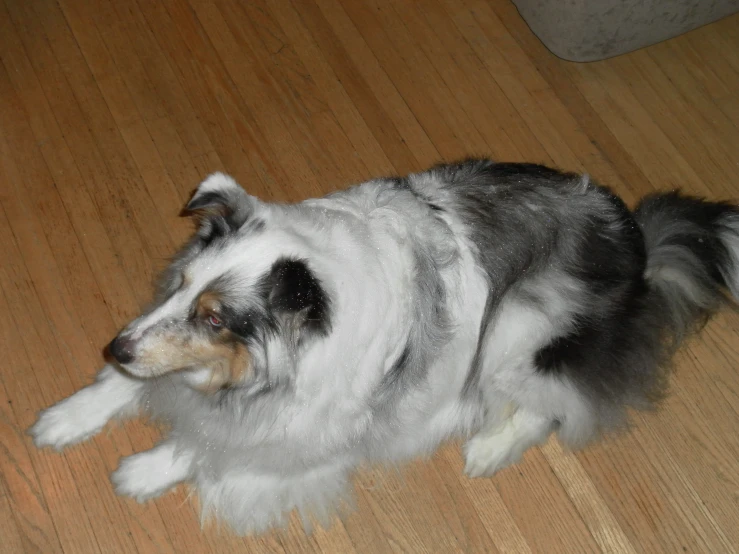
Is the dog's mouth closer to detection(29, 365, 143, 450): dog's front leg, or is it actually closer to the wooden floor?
detection(29, 365, 143, 450): dog's front leg

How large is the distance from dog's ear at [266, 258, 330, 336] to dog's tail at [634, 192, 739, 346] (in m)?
1.29

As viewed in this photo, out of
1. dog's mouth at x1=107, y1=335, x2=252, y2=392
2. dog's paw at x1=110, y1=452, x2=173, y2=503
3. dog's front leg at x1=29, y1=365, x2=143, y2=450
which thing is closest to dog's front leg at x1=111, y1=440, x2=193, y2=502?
dog's paw at x1=110, y1=452, x2=173, y2=503

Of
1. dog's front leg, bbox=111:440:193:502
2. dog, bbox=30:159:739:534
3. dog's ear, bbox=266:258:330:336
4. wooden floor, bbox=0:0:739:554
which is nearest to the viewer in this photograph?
dog's ear, bbox=266:258:330:336

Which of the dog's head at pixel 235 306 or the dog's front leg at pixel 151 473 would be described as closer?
the dog's head at pixel 235 306

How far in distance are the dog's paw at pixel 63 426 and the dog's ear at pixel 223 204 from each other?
0.95 metres

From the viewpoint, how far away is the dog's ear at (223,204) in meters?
2.10

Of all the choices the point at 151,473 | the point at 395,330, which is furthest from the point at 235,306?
the point at 151,473

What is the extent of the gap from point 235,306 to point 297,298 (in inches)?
6.8

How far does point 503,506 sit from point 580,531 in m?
0.30

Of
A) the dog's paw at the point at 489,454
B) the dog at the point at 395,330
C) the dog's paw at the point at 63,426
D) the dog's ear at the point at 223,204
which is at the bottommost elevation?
the dog's paw at the point at 489,454

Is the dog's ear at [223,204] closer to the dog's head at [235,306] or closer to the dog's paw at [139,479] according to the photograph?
the dog's head at [235,306]

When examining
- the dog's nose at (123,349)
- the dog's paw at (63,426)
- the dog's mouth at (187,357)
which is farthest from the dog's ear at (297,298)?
the dog's paw at (63,426)

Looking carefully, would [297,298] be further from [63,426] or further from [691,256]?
[691,256]

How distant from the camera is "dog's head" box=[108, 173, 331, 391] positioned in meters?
1.97
